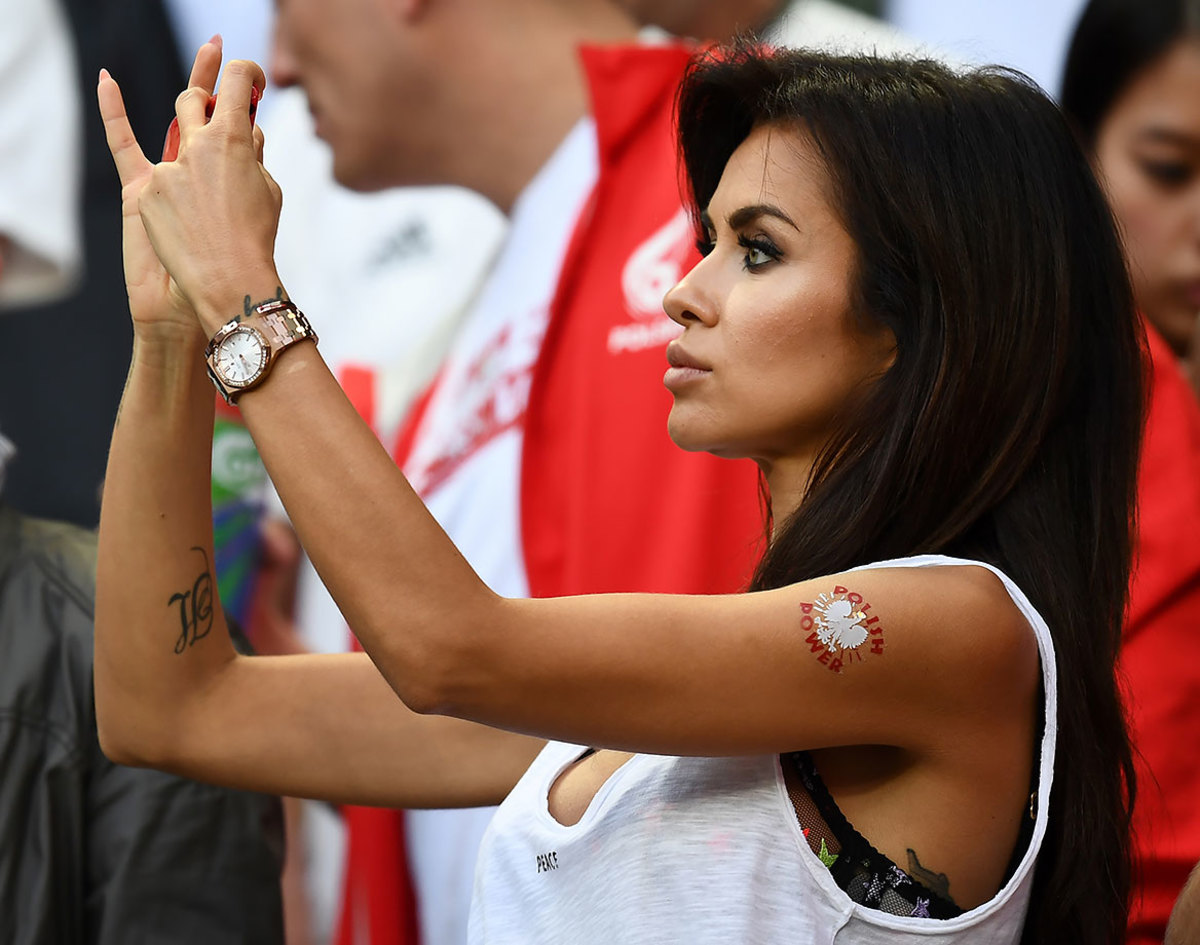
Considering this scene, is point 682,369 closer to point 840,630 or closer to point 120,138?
point 840,630

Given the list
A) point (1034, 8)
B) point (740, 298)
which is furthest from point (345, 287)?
point (740, 298)

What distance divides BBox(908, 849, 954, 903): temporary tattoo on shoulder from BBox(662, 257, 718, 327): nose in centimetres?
43

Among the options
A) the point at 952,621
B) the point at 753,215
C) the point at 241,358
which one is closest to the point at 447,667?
the point at 241,358

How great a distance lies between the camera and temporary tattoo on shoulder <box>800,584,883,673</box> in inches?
40.6

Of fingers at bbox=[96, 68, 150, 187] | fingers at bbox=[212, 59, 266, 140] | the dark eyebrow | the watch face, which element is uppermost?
fingers at bbox=[96, 68, 150, 187]

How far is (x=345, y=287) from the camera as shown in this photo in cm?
248

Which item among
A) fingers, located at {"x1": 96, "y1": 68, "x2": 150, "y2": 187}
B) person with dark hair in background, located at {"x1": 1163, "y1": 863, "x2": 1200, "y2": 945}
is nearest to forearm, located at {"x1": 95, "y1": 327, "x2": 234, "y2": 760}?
fingers, located at {"x1": 96, "y1": 68, "x2": 150, "y2": 187}

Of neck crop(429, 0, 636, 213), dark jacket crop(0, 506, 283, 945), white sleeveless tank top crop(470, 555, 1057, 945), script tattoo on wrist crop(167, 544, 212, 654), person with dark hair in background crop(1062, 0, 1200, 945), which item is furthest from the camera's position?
neck crop(429, 0, 636, 213)

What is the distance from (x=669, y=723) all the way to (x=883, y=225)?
1.35ft

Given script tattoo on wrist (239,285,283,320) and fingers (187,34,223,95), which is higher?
fingers (187,34,223,95)

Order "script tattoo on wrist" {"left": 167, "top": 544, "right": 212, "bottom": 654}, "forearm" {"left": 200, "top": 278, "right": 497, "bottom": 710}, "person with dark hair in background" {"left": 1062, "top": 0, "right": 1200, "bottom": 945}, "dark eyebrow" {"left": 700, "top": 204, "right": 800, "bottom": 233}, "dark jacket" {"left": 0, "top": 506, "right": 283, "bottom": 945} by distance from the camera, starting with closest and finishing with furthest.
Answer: "forearm" {"left": 200, "top": 278, "right": 497, "bottom": 710} < "dark eyebrow" {"left": 700, "top": 204, "right": 800, "bottom": 233} < "script tattoo on wrist" {"left": 167, "top": 544, "right": 212, "bottom": 654} < "dark jacket" {"left": 0, "top": 506, "right": 283, "bottom": 945} < "person with dark hair in background" {"left": 1062, "top": 0, "right": 1200, "bottom": 945}

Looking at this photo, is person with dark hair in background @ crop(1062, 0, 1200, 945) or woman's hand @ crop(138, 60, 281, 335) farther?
person with dark hair in background @ crop(1062, 0, 1200, 945)

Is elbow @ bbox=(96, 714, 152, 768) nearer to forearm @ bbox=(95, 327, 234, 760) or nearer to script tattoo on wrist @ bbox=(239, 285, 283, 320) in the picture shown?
forearm @ bbox=(95, 327, 234, 760)

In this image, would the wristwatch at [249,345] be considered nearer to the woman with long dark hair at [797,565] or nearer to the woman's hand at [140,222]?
the woman with long dark hair at [797,565]
